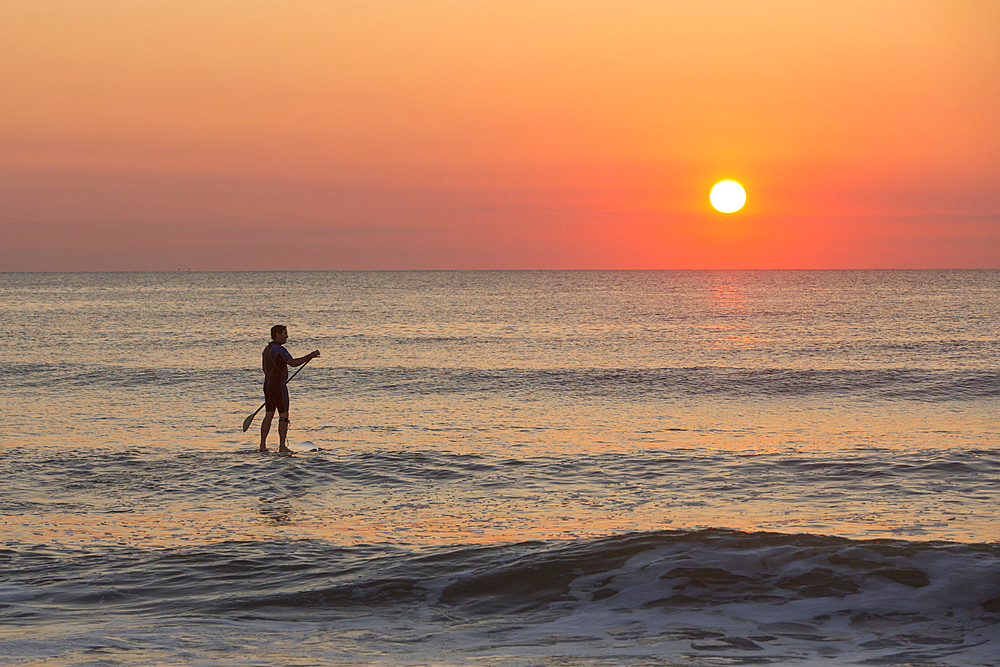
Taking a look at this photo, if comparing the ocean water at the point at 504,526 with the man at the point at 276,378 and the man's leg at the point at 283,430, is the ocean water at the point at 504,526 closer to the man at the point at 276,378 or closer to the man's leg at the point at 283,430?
the man's leg at the point at 283,430

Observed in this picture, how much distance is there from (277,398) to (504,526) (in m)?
6.32

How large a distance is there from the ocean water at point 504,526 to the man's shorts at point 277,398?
70cm

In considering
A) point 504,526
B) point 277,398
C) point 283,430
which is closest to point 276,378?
point 277,398

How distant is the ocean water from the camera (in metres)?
6.23

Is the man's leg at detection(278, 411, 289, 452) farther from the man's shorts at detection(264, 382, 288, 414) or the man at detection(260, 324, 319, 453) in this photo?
the man's shorts at detection(264, 382, 288, 414)

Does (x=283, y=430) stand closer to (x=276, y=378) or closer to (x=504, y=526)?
(x=276, y=378)

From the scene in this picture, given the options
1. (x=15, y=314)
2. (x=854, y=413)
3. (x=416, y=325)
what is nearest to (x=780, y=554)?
(x=854, y=413)

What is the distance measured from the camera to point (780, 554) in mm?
7738

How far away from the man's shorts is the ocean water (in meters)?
0.70

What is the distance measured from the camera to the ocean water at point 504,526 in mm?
6234

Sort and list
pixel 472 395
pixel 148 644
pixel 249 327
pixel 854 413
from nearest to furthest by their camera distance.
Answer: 1. pixel 148 644
2. pixel 854 413
3. pixel 472 395
4. pixel 249 327

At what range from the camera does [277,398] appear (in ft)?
47.1

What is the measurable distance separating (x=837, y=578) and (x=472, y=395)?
14.5 m

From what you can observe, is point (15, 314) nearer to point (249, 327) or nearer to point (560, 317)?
point (249, 327)
